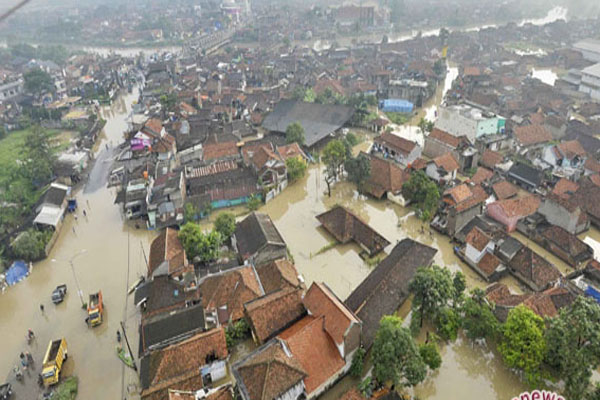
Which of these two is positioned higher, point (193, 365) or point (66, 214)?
point (193, 365)

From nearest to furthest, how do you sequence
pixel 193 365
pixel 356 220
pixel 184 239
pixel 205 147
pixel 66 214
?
pixel 193 365
pixel 184 239
pixel 356 220
pixel 66 214
pixel 205 147

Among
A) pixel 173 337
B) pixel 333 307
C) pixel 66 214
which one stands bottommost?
pixel 66 214

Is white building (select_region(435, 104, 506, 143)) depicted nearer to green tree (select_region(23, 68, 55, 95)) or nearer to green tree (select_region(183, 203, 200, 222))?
green tree (select_region(183, 203, 200, 222))

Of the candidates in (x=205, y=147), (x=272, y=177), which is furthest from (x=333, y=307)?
(x=205, y=147)

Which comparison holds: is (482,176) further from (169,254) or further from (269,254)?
(169,254)

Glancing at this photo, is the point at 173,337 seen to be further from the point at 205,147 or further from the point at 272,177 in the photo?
the point at 205,147

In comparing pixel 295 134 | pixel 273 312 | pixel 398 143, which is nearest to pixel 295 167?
pixel 295 134
